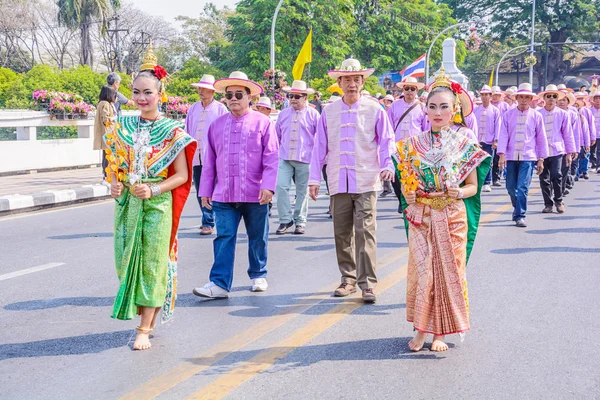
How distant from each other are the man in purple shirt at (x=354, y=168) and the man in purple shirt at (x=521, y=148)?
4.86 metres

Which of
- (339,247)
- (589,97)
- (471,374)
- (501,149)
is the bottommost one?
(471,374)

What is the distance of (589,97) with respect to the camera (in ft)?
70.3

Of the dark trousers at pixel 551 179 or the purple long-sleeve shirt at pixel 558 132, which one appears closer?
the dark trousers at pixel 551 179

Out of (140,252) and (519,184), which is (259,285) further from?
(519,184)

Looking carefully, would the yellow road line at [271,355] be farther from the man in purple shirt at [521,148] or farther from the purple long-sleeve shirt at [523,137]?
the purple long-sleeve shirt at [523,137]

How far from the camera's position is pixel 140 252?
5.35 m

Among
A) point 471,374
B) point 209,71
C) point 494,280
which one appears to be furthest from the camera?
point 209,71

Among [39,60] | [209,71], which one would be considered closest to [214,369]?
[209,71]

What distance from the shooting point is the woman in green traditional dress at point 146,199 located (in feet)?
17.4

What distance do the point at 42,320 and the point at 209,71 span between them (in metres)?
39.5

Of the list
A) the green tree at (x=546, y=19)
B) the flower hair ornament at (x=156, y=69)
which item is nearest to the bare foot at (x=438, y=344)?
the flower hair ornament at (x=156, y=69)

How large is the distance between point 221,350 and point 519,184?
7.22 m

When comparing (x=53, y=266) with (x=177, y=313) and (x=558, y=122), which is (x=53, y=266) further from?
(x=558, y=122)

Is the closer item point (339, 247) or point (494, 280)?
point (339, 247)
